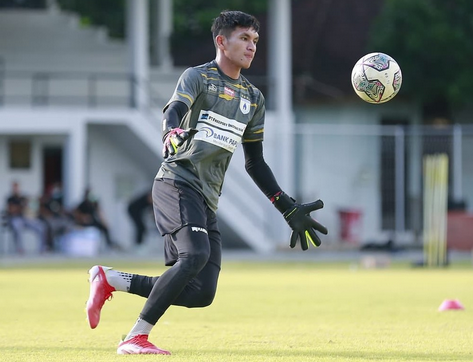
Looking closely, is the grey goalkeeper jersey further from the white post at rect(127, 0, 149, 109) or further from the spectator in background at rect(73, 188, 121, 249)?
the white post at rect(127, 0, 149, 109)

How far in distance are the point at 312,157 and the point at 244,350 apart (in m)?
21.6

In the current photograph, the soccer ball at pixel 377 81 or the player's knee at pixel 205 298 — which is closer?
the player's knee at pixel 205 298

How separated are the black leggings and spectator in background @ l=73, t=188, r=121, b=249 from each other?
Answer: 19441mm

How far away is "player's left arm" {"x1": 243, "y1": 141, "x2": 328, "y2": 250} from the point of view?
25.7ft

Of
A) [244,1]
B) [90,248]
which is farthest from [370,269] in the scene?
[244,1]

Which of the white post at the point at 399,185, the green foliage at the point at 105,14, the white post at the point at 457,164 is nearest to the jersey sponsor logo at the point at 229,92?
the white post at the point at 457,164

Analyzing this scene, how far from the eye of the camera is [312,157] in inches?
1147

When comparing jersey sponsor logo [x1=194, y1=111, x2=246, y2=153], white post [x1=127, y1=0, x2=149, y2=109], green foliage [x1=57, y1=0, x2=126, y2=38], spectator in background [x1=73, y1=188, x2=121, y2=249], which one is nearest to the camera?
jersey sponsor logo [x1=194, y1=111, x2=246, y2=153]

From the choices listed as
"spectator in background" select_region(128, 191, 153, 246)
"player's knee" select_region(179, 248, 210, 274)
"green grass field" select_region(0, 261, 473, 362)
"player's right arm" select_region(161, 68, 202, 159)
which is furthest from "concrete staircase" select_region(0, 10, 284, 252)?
"player's knee" select_region(179, 248, 210, 274)

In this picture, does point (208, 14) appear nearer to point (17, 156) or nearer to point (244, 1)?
point (244, 1)

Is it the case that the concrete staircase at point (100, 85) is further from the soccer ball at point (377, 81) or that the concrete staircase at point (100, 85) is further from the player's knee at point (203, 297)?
the player's knee at point (203, 297)

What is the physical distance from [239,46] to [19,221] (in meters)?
19.5

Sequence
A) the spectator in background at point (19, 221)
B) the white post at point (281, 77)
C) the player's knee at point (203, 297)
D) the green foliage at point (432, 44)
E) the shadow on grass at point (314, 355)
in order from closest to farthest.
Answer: the shadow on grass at point (314, 355)
the player's knee at point (203, 297)
the spectator in background at point (19, 221)
the white post at point (281, 77)
the green foliage at point (432, 44)

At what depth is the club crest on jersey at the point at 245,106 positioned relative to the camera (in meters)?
7.88
